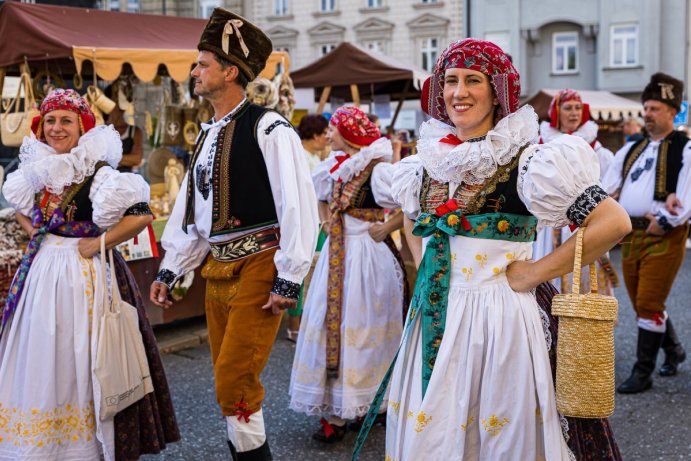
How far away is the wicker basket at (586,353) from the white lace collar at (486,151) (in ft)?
1.58

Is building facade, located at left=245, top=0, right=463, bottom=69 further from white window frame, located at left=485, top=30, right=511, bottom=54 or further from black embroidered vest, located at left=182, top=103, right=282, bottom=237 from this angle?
black embroidered vest, located at left=182, top=103, right=282, bottom=237

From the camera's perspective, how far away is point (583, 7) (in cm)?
2681

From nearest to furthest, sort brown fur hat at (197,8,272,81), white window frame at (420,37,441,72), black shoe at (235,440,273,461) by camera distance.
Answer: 1. black shoe at (235,440,273,461)
2. brown fur hat at (197,8,272,81)
3. white window frame at (420,37,441,72)

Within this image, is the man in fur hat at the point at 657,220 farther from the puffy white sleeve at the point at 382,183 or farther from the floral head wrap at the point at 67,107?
the floral head wrap at the point at 67,107

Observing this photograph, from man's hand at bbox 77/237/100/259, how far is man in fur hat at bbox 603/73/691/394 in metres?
3.32

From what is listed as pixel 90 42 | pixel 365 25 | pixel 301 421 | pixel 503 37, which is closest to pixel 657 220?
pixel 301 421

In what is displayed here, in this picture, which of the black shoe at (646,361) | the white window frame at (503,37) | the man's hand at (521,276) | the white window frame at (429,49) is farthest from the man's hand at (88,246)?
the white window frame at (503,37)

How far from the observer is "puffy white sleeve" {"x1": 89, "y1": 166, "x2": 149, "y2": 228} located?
3.61 meters

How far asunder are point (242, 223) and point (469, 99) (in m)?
1.11

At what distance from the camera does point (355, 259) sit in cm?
452

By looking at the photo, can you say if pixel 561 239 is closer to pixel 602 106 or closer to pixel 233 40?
pixel 233 40

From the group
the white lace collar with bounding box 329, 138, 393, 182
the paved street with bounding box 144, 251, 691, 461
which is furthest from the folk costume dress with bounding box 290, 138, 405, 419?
the paved street with bounding box 144, 251, 691, 461

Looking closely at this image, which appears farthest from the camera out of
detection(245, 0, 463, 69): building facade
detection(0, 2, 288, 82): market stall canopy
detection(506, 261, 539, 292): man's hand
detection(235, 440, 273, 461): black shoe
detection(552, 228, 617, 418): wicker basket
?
detection(245, 0, 463, 69): building facade

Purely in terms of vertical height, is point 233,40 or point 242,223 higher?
point 233,40
